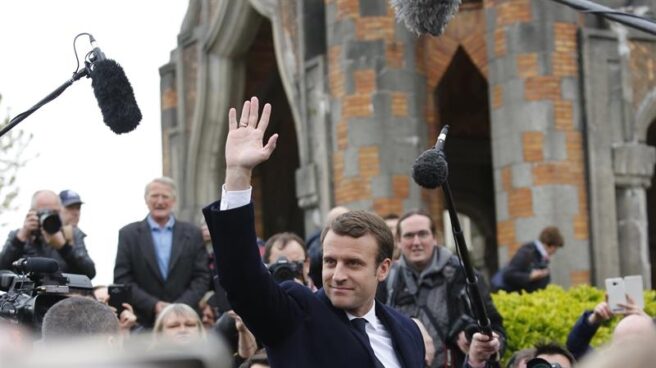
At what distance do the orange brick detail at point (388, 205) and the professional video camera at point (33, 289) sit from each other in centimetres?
1093

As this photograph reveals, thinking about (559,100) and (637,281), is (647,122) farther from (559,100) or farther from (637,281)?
(637,281)

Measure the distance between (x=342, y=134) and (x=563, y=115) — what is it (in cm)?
304

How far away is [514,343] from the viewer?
1067 cm

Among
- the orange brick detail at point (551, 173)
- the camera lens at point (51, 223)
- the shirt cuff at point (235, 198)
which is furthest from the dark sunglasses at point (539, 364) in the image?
the orange brick detail at point (551, 173)

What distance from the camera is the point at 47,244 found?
8766 mm

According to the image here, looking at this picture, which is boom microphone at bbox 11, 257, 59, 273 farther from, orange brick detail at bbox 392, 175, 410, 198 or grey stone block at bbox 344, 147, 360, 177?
grey stone block at bbox 344, 147, 360, 177

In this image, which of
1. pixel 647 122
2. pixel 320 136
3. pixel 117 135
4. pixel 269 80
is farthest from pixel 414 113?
pixel 117 135

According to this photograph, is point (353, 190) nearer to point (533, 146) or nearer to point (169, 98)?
point (533, 146)

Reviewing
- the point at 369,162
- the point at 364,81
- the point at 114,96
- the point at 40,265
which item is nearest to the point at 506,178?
the point at 369,162

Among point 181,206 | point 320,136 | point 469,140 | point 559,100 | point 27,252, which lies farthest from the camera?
Answer: point 469,140

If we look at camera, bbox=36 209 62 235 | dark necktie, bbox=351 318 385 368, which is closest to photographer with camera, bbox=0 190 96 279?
camera, bbox=36 209 62 235

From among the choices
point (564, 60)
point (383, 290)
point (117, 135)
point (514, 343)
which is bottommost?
point (514, 343)

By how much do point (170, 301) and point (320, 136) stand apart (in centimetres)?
844

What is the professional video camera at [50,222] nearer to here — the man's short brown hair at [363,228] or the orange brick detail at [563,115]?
the man's short brown hair at [363,228]
